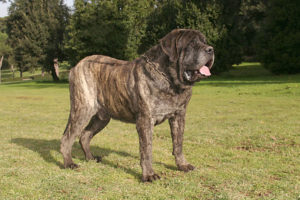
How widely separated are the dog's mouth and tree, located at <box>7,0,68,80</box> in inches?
1642

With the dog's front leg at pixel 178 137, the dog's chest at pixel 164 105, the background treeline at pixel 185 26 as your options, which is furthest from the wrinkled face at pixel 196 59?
the background treeline at pixel 185 26

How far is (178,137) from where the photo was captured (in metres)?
6.02

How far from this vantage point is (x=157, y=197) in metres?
4.79

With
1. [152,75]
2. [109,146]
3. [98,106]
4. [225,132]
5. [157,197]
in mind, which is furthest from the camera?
[225,132]

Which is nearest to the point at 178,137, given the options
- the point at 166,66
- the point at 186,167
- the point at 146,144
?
the point at 186,167

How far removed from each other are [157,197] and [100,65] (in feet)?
9.44

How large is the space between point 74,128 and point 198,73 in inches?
107

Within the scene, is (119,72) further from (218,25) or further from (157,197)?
(218,25)

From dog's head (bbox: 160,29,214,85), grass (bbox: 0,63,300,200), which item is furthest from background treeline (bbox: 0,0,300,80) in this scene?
dog's head (bbox: 160,29,214,85)

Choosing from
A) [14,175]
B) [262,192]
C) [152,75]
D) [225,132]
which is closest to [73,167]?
[14,175]

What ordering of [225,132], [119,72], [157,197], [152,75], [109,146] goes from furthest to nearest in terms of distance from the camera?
1. [225,132]
2. [109,146]
3. [119,72]
4. [152,75]
5. [157,197]

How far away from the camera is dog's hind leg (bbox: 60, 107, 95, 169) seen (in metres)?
6.25

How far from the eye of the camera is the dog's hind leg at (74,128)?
625cm

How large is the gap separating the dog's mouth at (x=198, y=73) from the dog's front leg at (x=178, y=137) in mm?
859
